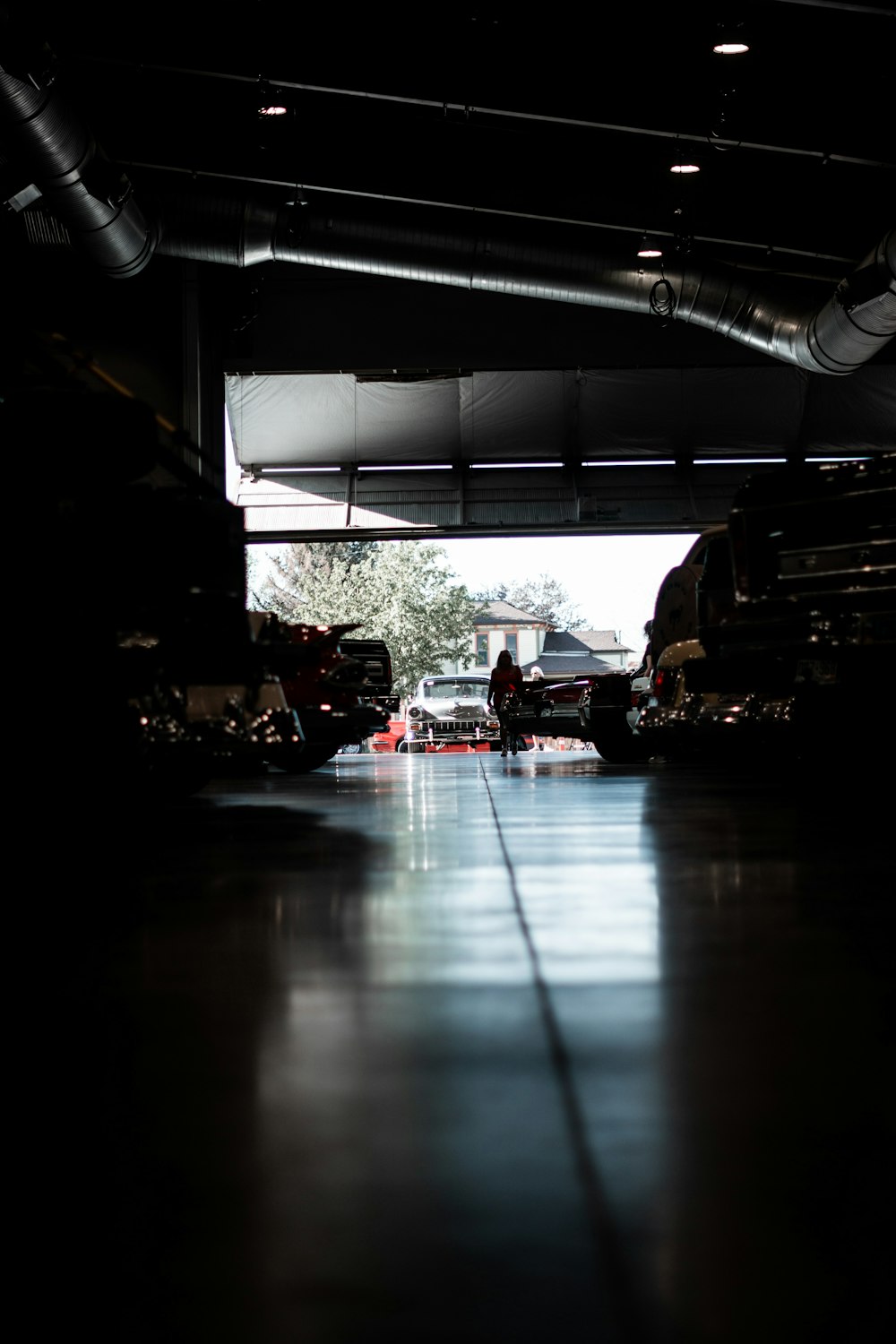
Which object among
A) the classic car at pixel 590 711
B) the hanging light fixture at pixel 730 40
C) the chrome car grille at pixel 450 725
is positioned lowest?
the chrome car grille at pixel 450 725

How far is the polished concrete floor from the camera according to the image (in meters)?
1.33

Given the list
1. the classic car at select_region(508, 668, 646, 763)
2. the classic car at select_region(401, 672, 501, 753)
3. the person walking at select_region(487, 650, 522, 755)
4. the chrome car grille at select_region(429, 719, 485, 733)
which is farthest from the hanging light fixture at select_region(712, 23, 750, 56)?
the chrome car grille at select_region(429, 719, 485, 733)

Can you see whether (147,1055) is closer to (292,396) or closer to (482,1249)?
(482,1249)

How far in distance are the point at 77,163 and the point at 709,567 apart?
6.51m

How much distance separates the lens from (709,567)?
9.96 m

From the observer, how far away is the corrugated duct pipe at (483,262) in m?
14.5

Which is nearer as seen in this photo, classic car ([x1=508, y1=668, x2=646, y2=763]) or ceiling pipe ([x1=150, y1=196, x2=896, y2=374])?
classic car ([x1=508, y1=668, x2=646, y2=763])

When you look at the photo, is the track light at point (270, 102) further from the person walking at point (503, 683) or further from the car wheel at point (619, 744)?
the person walking at point (503, 683)

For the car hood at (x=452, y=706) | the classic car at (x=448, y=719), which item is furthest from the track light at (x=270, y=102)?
the car hood at (x=452, y=706)

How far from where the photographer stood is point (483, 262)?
618 inches

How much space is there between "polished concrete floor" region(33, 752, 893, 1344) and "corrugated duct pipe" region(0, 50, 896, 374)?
11.5 metres

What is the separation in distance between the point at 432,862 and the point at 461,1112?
3.04 metres

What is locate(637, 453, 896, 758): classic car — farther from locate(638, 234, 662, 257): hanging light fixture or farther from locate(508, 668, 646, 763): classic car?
locate(638, 234, 662, 257): hanging light fixture

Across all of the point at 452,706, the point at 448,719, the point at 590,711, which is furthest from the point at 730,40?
the point at 452,706
